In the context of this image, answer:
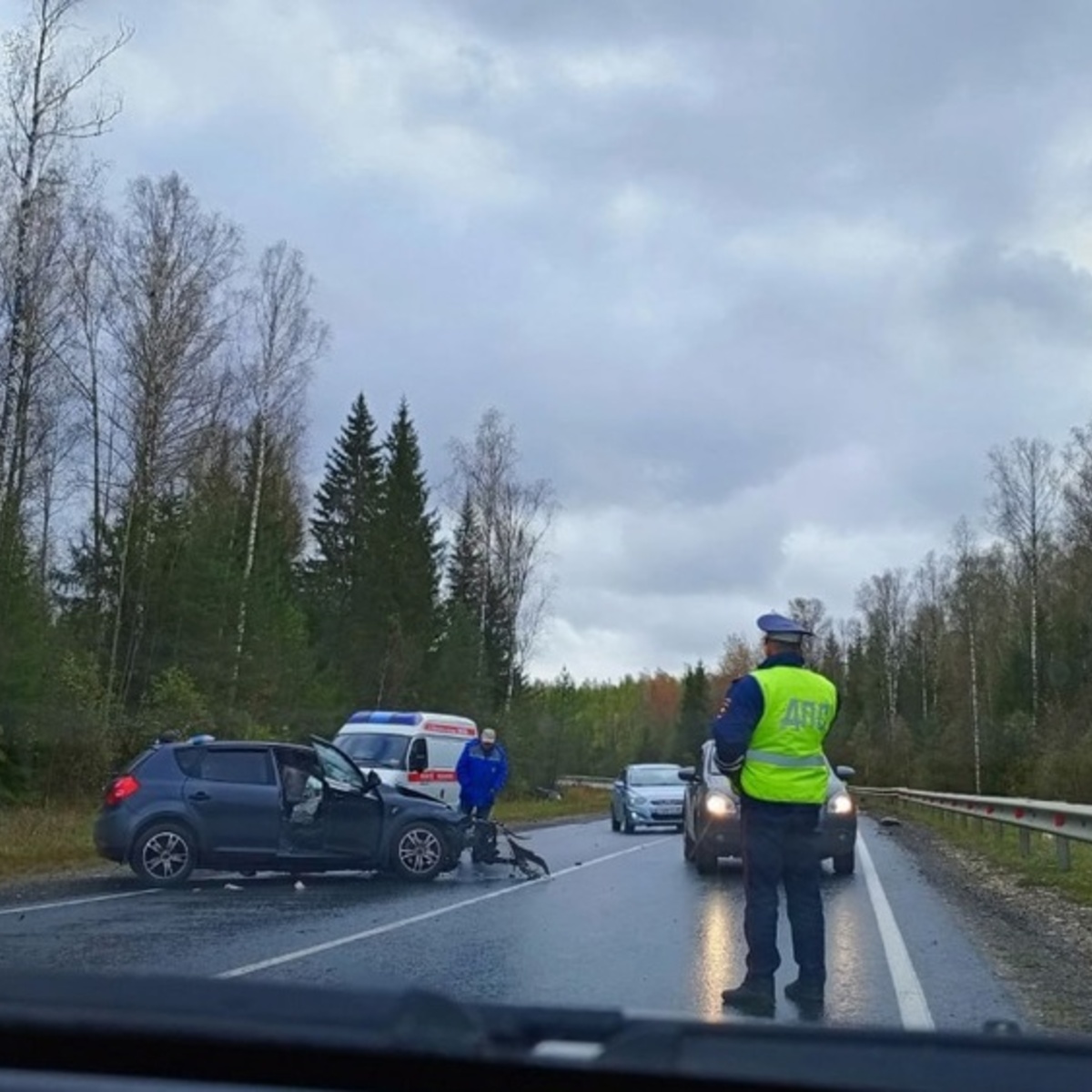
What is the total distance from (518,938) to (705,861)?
7.26 metres

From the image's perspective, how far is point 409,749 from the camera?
25906 mm

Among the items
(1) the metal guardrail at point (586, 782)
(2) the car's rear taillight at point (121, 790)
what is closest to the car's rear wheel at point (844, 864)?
(2) the car's rear taillight at point (121, 790)

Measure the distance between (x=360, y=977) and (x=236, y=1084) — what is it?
7146mm

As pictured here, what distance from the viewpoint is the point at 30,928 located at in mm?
11914

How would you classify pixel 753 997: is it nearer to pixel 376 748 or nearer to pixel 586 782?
pixel 376 748

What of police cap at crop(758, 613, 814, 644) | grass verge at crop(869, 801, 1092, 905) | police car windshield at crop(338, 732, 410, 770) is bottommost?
grass verge at crop(869, 801, 1092, 905)

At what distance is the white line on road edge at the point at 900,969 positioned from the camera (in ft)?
27.3

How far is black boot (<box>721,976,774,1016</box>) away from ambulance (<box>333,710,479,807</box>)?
17040mm

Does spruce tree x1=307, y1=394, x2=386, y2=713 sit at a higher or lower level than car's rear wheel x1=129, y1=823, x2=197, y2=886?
higher

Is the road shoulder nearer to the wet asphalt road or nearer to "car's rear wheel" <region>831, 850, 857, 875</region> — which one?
the wet asphalt road

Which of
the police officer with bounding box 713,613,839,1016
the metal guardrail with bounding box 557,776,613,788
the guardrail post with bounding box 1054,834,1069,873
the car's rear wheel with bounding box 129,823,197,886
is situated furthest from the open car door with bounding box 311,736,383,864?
the metal guardrail with bounding box 557,776,613,788

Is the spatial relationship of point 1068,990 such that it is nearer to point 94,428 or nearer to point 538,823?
point 538,823

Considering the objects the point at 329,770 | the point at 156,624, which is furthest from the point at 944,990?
the point at 156,624

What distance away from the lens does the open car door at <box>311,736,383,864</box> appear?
54.5ft
